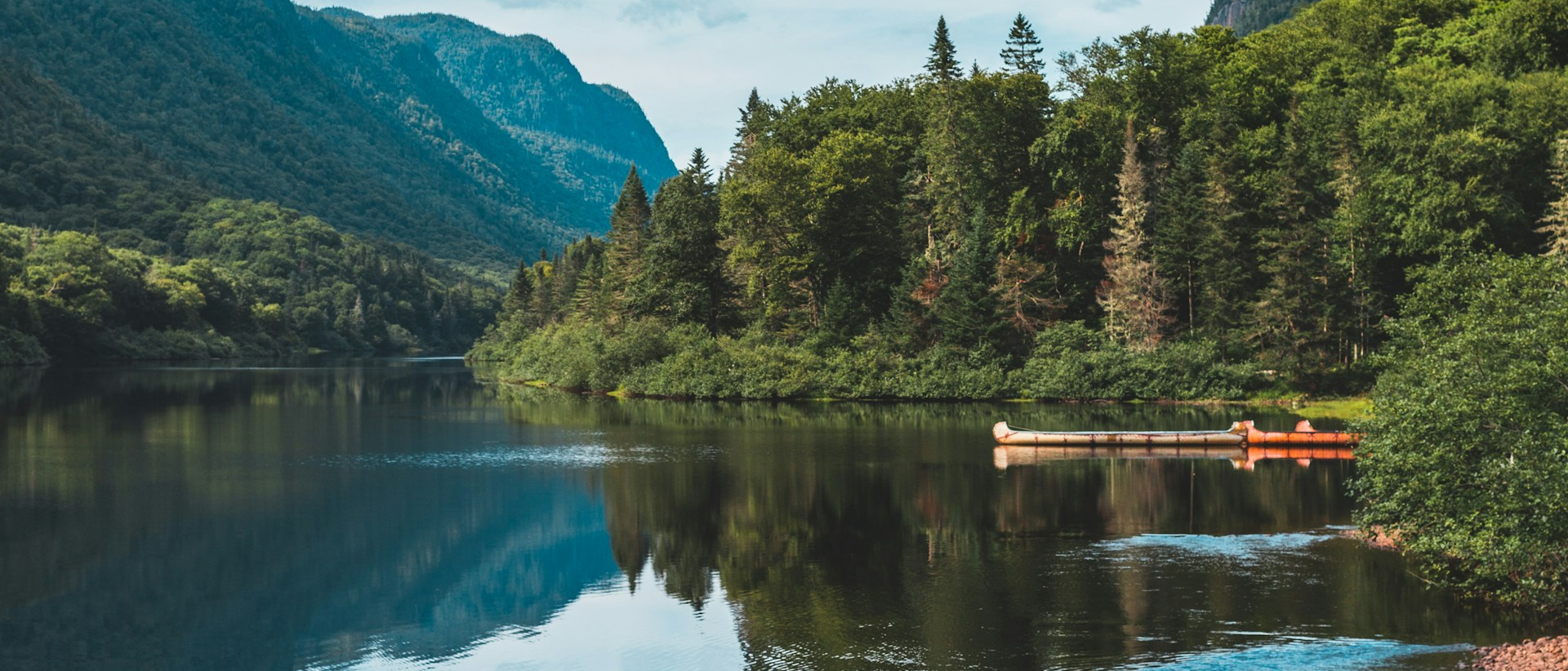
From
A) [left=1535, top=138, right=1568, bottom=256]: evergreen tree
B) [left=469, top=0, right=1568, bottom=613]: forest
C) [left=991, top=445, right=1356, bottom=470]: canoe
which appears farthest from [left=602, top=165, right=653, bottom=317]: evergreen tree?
[left=1535, top=138, right=1568, bottom=256]: evergreen tree

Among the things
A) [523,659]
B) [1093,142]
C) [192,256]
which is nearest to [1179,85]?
[1093,142]

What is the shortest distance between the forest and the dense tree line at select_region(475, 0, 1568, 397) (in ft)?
0.62

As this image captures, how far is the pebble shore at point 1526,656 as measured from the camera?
16.0 m

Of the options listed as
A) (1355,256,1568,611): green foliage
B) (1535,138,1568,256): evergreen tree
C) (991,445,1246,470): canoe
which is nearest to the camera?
(1355,256,1568,611): green foliage

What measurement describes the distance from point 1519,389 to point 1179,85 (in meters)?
63.1

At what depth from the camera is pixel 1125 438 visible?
45.7 metres

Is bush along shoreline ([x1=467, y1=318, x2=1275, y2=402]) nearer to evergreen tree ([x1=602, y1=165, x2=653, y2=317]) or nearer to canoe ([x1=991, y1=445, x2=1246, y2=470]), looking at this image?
evergreen tree ([x1=602, y1=165, x2=653, y2=317])

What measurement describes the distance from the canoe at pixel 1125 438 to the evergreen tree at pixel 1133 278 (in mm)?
25057

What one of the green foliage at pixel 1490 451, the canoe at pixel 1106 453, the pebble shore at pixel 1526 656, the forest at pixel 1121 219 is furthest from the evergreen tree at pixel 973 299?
the pebble shore at pixel 1526 656

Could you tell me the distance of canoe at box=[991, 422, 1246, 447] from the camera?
149 feet

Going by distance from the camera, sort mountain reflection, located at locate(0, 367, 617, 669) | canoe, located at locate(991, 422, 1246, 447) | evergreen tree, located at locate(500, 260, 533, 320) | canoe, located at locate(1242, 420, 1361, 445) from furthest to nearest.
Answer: evergreen tree, located at locate(500, 260, 533, 320)
canoe, located at locate(991, 422, 1246, 447)
canoe, located at locate(1242, 420, 1361, 445)
mountain reflection, located at locate(0, 367, 617, 669)

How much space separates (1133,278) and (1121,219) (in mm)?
3559

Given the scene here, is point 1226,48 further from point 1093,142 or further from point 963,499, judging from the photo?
point 963,499

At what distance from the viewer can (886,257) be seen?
84375 millimetres
